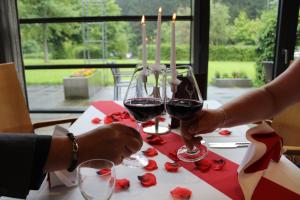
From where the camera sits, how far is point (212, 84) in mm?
3715

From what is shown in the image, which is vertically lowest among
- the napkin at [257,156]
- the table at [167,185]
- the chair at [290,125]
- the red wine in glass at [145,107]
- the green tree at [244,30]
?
the chair at [290,125]

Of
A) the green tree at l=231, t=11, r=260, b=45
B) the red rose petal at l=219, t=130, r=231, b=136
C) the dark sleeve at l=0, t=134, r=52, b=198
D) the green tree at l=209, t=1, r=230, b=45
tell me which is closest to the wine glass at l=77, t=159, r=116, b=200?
the dark sleeve at l=0, t=134, r=52, b=198

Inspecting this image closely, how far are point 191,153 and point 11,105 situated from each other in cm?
121

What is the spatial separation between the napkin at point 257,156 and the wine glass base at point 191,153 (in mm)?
231

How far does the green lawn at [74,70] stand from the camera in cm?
361

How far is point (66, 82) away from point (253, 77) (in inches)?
91.4

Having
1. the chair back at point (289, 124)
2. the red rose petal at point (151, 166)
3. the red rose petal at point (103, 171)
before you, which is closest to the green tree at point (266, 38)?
the chair back at point (289, 124)

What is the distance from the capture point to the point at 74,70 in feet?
12.5

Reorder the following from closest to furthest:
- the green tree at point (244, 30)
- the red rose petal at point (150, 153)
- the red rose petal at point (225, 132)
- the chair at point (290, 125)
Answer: the red rose petal at point (150, 153)
the red rose petal at point (225, 132)
the chair at point (290, 125)
the green tree at point (244, 30)

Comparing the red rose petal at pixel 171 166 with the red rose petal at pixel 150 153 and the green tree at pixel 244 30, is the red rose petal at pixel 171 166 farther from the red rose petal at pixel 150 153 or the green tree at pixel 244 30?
the green tree at pixel 244 30

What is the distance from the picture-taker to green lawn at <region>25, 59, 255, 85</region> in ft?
11.8

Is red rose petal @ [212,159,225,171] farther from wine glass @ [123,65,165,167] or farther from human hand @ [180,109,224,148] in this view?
wine glass @ [123,65,165,167]

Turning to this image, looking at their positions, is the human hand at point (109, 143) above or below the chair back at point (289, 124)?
above

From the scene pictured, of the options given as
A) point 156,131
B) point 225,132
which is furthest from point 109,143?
point 225,132
